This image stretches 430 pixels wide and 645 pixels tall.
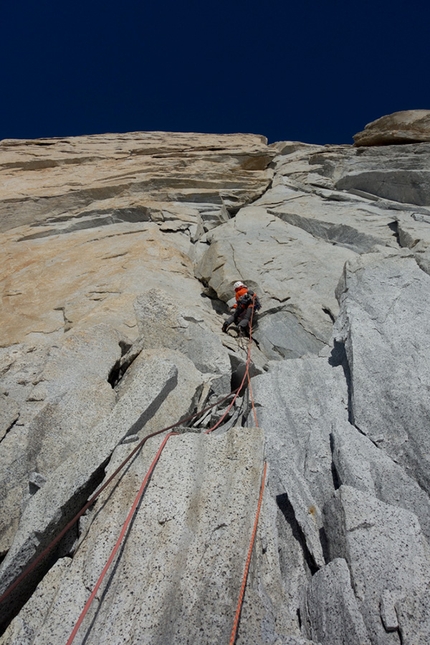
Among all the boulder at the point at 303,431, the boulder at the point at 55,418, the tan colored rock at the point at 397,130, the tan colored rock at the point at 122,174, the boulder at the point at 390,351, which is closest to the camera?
the boulder at the point at 303,431

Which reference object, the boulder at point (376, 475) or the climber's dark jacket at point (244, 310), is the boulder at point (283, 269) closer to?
the climber's dark jacket at point (244, 310)

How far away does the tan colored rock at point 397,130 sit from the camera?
672 inches

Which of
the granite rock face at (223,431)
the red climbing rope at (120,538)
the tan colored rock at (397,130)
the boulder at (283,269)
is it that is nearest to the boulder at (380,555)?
the granite rock face at (223,431)

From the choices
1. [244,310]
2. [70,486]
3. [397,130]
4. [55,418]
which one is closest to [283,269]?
[244,310]

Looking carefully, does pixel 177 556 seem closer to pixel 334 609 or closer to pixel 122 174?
pixel 334 609

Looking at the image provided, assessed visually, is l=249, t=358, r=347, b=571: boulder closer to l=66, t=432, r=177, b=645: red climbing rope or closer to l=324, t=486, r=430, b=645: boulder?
l=324, t=486, r=430, b=645: boulder

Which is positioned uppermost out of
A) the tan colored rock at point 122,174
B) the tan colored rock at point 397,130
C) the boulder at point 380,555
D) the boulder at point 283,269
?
the tan colored rock at point 397,130

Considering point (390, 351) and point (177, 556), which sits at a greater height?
point (390, 351)

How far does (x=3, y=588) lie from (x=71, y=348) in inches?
159

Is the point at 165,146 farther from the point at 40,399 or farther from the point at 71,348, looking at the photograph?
the point at 40,399

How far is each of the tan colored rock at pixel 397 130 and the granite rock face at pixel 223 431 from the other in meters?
3.22

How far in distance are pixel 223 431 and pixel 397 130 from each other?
16398 mm

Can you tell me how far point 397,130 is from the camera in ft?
57.6

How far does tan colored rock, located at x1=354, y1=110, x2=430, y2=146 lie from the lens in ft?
56.0
